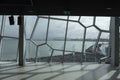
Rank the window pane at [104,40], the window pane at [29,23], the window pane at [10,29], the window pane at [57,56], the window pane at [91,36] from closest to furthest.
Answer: the window pane at [104,40]
the window pane at [91,36]
the window pane at [29,23]
the window pane at [57,56]
the window pane at [10,29]

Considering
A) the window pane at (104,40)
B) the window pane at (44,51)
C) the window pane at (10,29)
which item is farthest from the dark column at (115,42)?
the window pane at (10,29)

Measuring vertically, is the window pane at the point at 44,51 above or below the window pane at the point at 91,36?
below

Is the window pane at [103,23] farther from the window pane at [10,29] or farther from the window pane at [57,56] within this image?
the window pane at [10,29]
